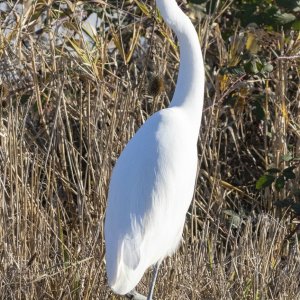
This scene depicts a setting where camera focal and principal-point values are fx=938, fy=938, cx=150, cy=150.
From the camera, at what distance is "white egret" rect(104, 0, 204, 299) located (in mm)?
2943

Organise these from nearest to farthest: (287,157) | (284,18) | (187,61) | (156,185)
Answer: (156,185)
(187,61)
(287,157)
(284,18)

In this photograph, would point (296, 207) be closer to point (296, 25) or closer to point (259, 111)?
point (259, 111)

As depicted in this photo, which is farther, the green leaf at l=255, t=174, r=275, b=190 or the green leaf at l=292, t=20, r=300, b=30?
the green leaf at l=292, t=20, r=300, b=30


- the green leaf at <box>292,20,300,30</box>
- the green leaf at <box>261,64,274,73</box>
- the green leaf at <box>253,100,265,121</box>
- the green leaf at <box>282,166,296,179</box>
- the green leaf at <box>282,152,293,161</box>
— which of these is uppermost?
the green leaf at <box>292,20,300,30</box>

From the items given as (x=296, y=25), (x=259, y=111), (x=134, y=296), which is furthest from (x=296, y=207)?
(x=134, y=296)

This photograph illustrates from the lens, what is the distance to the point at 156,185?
→ 3.05m

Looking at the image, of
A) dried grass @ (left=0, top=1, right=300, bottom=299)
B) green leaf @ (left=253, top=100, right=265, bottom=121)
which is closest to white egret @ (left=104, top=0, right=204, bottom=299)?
dried grass @ (left=0, top=1, right=300, bottom=299)

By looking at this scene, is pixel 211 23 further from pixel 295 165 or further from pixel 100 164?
pixel 100 164

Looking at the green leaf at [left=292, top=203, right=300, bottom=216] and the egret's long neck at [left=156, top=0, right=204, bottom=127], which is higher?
the egret's long neck at [left=156, top=0, right=204, bottom=127]

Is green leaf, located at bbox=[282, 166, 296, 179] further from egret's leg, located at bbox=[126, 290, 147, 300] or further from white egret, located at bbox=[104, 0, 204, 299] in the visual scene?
egret's leg, located at bbox=[126, 290, 147, 300]

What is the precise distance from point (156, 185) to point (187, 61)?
470 millimetres

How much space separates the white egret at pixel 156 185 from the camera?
2.94 m

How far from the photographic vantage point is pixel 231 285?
3447 millimetres

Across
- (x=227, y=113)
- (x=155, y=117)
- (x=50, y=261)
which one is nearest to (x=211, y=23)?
(x=227, y=113)
